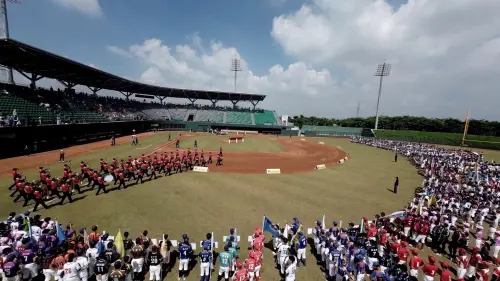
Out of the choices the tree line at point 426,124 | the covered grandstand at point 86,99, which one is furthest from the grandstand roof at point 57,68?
the tree line at point 426,124

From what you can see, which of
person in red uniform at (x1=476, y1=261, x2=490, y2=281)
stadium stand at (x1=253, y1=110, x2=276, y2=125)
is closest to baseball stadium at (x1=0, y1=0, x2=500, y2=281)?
person in red uniform at (x1=476, y1=261, x2=490, y2=281)

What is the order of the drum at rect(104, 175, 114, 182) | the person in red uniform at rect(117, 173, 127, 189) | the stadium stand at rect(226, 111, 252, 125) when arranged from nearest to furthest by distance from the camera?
the person in red uniform at rect(117, 173, 127, 189) < the drum at rect(104, 175, 114, 182) < the stadium stand at rect(226, 111, 252, 125)

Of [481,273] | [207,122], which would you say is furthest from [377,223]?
[207,122]

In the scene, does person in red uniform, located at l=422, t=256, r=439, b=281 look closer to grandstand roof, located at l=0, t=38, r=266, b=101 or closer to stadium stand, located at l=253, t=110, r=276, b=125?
grandstand roof, located at l=0, t=38, r=266, b=101

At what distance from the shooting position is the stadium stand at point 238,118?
8369cm

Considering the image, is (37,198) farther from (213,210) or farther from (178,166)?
(178,166)

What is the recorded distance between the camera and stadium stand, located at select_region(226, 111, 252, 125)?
83.7 m

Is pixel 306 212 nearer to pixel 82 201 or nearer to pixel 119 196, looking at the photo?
pixel 119 196

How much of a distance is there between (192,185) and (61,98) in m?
38.5

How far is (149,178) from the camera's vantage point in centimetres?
2216

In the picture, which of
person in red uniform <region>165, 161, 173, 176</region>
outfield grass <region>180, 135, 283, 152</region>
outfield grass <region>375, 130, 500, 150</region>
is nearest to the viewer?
person in red uniform <region>165, 161, 173, 176</region>

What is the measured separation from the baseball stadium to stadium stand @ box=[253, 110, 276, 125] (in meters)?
48.3

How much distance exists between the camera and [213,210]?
52.7ft

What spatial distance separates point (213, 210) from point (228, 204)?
1511 millimetres
